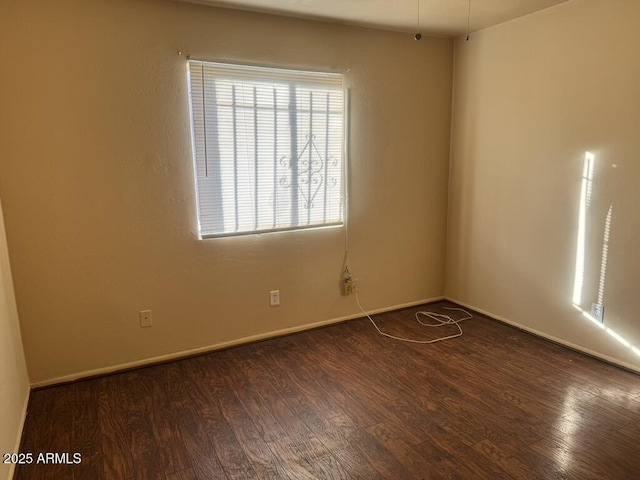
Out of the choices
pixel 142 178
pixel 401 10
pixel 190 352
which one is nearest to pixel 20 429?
pixel 190 352

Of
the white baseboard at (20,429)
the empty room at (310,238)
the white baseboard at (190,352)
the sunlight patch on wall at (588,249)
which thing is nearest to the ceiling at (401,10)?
the empty room at (310,238)

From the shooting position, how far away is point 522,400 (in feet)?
7.61

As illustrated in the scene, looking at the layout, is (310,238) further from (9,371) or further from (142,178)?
(9,371)

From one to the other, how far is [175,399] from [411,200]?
237 cm

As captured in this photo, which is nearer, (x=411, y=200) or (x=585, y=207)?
(x=585, y=207)

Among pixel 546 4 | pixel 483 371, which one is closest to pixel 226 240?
pixel 483 371

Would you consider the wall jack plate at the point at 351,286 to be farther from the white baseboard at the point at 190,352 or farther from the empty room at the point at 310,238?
the white baseboard at the point at 190,352

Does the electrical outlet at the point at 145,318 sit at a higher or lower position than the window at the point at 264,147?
lower

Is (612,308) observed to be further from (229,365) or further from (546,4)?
(229,365)

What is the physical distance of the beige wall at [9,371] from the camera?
1.78m

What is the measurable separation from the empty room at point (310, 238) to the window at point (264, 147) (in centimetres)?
2

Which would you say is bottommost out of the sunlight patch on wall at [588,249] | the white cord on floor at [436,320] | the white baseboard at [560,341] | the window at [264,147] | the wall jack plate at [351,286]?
the white cord on floor at [436,320]

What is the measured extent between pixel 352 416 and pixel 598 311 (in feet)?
5.91

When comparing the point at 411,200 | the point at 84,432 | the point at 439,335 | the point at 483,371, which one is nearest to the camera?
the point at 84,432
